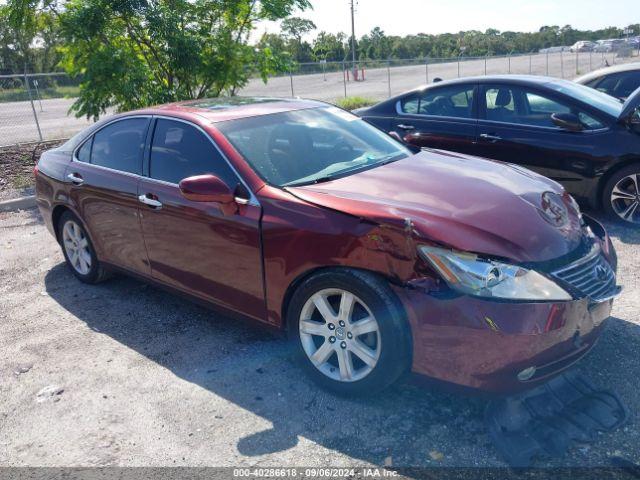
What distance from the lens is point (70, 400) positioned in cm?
362

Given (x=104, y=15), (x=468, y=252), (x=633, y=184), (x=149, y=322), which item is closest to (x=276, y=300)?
(x=468, y=252)

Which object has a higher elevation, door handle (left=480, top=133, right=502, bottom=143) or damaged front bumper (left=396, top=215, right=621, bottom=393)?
door handle (left=480, top=133, right=502, bottom=143)

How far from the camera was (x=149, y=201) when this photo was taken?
4234 millimetres

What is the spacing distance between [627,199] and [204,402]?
15.6 ft

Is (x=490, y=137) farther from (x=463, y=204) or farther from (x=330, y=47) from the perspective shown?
(x=330, y=47)

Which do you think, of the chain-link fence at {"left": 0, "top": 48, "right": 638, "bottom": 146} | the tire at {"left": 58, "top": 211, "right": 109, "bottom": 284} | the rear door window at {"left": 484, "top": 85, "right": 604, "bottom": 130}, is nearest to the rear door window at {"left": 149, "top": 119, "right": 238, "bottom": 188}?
the tire at {"left": 58, "top": 211, "right": 109, "bottom": 284}

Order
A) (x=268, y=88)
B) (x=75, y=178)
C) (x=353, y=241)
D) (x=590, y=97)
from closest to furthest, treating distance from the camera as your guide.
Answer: (x=353, y=241)
(x=75, y=178)
(x=590, y=97)
(x=268, y=88)

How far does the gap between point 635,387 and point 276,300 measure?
2.07 meters

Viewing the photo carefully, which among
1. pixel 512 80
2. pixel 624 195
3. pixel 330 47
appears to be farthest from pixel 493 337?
pixel 330 47

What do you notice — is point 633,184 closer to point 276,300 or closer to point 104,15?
point 276,300

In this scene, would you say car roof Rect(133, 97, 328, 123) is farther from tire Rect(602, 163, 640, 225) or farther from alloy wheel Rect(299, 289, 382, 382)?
tire Rect(602, 163, 640, 225)

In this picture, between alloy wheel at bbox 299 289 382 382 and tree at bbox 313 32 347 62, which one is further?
tree at bbox 313 32 347 62

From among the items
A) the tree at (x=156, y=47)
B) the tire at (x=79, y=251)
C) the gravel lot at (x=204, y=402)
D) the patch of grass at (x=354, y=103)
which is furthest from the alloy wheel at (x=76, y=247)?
the patch of grass at (x=354, y=103)

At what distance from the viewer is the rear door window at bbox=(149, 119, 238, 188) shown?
12.6 feet
